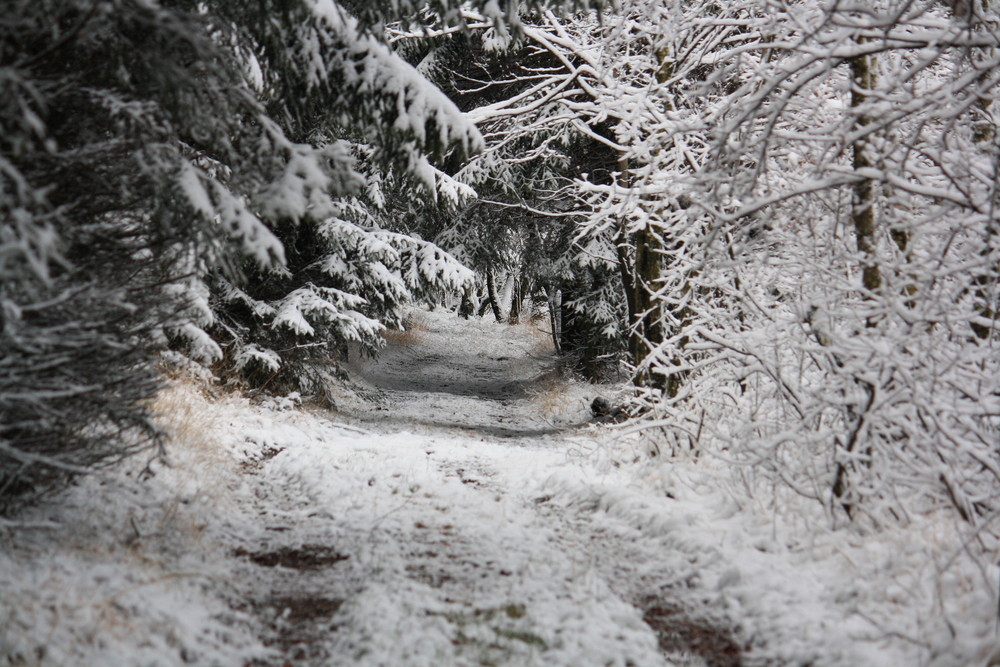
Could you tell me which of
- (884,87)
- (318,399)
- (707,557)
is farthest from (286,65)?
(318,399)

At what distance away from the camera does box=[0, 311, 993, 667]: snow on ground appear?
2.96m

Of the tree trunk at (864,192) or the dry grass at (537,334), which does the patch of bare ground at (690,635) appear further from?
→ the dry grass at (537,334)

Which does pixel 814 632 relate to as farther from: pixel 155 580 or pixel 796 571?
pixel 155 580

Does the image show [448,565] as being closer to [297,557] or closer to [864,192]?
[297,557]

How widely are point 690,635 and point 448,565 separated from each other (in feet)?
5.20

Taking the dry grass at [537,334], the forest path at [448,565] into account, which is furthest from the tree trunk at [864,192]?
the dry grass at [537,334]

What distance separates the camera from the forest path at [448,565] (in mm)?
3195

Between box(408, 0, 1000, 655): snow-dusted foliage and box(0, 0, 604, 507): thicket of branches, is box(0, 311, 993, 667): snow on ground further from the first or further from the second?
box(0, 0, 604, 507): thicket of branches

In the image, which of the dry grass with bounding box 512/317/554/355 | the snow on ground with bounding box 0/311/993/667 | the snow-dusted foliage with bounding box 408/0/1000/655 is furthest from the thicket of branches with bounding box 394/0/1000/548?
the dry grass with bounding box 512/317/554/355

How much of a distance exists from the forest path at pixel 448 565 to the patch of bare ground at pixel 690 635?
10 millimetres

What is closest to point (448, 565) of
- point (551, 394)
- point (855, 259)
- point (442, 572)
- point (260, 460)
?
point (442, 572)

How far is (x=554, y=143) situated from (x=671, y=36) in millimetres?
6294

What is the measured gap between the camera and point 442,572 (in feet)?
13.5

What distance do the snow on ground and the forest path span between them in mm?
17
